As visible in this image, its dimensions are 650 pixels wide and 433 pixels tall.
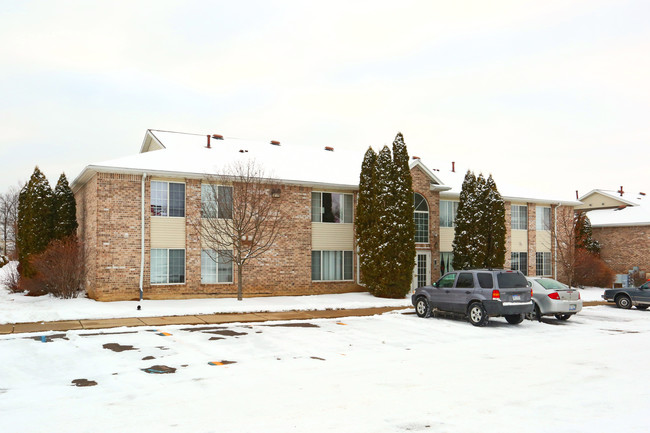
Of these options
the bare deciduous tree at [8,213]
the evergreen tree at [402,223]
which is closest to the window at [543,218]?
the evergreen tree at [402,223]

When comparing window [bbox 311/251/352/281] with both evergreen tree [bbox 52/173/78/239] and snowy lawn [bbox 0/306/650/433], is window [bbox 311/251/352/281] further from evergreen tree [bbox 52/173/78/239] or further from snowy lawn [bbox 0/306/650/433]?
evergreen tree [bbox 52/173/78/239]

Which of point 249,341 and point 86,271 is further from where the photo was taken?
point 86,271

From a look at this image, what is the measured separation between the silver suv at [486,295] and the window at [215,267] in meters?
9.42

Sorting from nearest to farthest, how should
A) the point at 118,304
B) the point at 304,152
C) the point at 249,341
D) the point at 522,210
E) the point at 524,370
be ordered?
the point at 524,370 < the point at 249,341 < the point at 118,304 < the point at 304,152 < the point at 522,210

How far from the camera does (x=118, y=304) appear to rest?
18781mm

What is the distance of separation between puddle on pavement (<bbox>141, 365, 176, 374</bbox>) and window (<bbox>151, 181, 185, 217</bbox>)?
12000mm

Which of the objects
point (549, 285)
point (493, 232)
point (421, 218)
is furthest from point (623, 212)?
point (549, 285)

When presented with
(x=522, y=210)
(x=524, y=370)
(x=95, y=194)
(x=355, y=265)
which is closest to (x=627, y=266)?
(x=522, y=210)

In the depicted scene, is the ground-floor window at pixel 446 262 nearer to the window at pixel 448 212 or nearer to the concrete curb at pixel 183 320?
the window at pixel 448 212

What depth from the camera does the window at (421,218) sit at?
26.6m

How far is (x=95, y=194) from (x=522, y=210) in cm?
2328

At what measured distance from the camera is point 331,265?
80.9 feet

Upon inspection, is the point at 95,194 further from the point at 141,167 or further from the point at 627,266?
the point at 627,266

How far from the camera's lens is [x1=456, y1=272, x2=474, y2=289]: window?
16.2m
